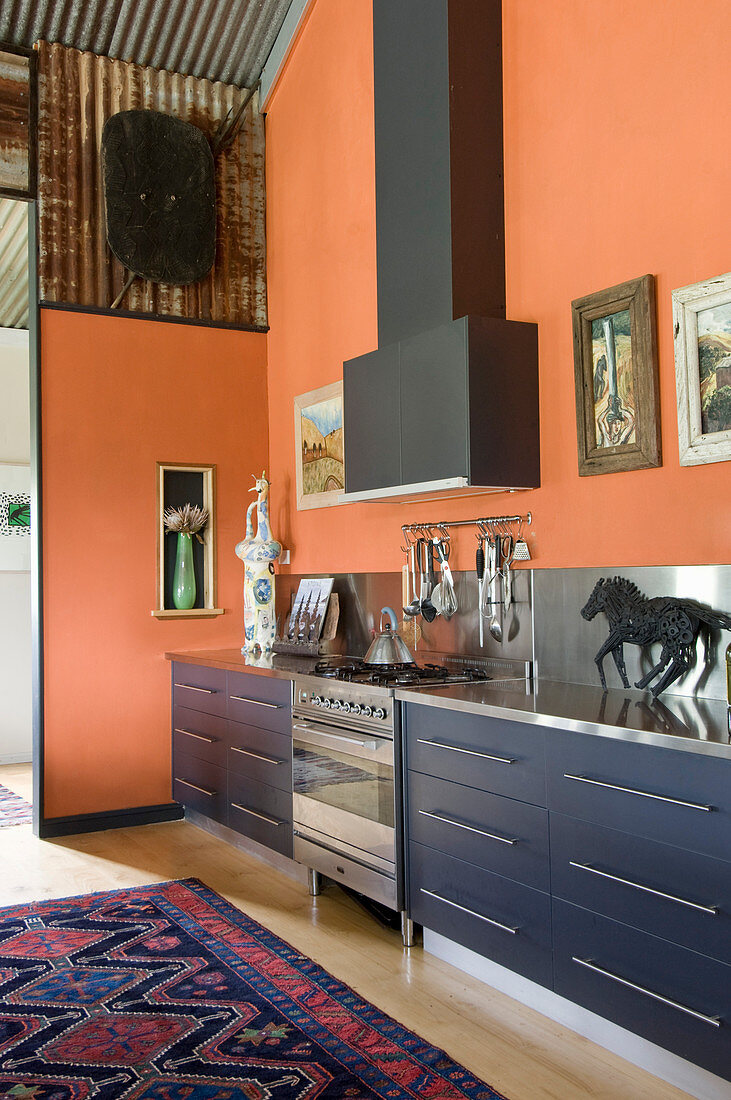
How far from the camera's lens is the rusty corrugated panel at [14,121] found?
15.5ft

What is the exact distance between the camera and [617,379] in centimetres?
308

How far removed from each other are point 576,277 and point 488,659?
1375 mm

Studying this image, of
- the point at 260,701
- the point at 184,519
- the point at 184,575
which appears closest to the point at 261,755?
the point at 260,701

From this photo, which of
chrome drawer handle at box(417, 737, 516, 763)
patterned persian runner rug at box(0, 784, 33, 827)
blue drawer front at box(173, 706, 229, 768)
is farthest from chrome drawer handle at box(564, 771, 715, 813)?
patterned persian runner rug at box(0, 784, 33, 827)

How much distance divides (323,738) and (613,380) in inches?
62.5

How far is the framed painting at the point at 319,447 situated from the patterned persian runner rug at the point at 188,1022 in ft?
6.72

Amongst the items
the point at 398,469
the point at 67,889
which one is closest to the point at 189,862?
the point at 67,889

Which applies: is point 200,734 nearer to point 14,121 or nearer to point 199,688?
point 199,688

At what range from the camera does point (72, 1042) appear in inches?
102

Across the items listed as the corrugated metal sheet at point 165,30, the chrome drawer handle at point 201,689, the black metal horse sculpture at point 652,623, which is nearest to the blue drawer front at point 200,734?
the chrome drawer handle at point 201,689

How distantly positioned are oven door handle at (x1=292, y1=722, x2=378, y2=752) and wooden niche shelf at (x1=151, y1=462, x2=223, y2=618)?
1.58 meters

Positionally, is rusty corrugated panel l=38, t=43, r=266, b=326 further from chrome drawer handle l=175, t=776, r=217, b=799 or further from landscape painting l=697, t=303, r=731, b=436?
landscape painting l=697, t=303, r=731, b=436

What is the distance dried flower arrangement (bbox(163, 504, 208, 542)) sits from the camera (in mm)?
5035

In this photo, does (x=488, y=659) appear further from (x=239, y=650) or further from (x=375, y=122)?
(x=375, y=122)
